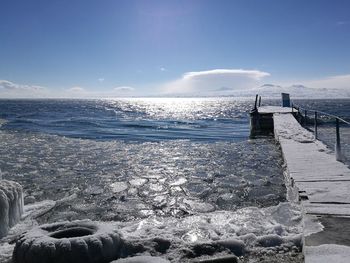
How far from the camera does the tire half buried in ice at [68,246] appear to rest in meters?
4.27

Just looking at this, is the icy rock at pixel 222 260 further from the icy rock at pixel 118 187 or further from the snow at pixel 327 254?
the icy rock at pixel 118 187

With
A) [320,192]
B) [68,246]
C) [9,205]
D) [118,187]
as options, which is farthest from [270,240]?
[118,187]

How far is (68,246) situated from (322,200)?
383cm

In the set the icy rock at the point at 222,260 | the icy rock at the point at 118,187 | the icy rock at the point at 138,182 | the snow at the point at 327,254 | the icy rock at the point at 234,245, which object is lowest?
the icy rock at the point at 138,182

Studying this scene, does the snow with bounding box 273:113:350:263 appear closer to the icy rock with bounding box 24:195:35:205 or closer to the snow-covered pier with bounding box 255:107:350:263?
the snow-covered pier with bounding box 255:107:350:263

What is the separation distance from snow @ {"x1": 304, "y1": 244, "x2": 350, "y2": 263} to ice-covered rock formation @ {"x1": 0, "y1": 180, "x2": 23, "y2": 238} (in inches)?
182

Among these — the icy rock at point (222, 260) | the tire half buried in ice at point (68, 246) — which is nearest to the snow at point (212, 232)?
the icy rock at point (222, 260)

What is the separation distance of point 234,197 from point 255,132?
677 inches

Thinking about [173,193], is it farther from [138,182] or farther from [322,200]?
[322,200]

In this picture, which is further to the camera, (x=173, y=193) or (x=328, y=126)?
(x=328, y=126)

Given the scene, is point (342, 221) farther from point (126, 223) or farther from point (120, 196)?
point (120, 196)

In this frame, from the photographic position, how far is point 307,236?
4273 millimetres

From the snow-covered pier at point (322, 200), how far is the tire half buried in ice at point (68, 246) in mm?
2308

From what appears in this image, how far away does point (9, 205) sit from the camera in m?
6.30
